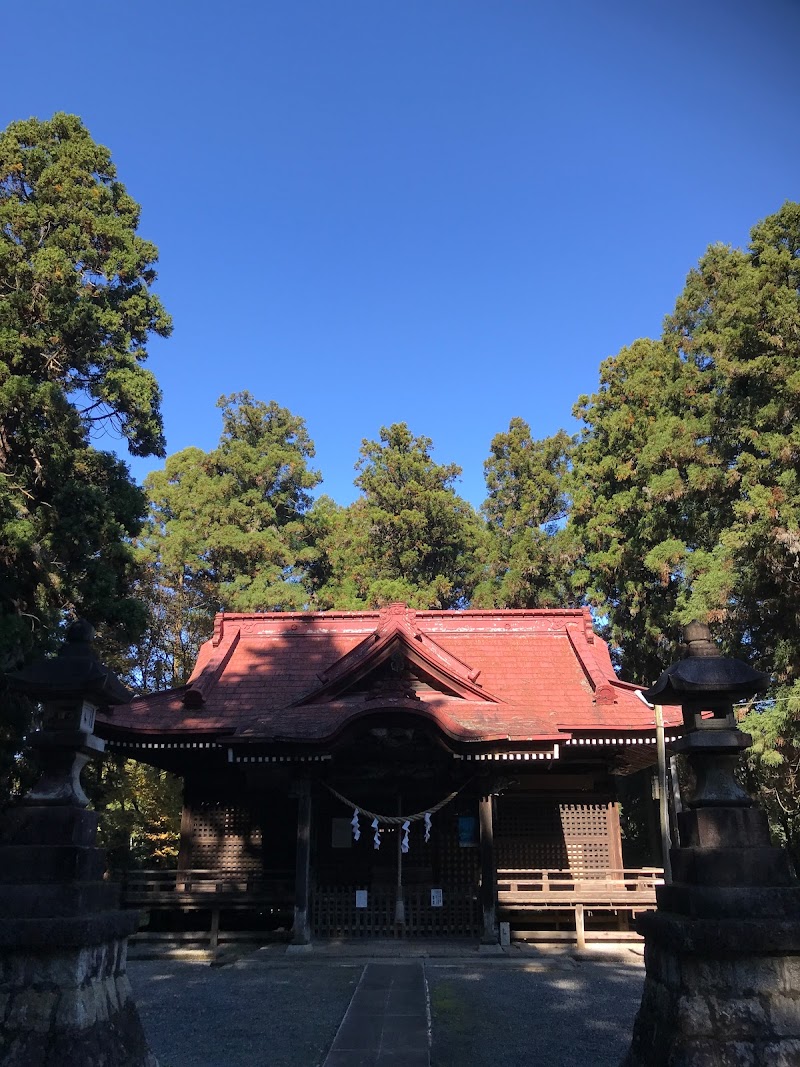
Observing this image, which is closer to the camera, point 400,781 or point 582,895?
point 582,895

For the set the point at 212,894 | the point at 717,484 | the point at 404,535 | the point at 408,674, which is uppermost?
the point at 404,535

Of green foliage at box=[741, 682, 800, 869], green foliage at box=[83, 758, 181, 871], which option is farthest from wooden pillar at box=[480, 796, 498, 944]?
green foliage at box=[83, 758, 181, 871]

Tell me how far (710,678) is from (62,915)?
5108 millimetres

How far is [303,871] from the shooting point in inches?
489

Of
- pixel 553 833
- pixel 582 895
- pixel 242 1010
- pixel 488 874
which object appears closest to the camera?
pixel 242 1010

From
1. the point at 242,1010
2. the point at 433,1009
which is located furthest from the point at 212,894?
the point at 433,1009

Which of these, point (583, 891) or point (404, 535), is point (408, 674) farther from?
point (404, 535)

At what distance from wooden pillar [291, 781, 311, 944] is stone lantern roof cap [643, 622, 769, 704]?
8.35 metres

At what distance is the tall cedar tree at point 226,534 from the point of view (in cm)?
2920

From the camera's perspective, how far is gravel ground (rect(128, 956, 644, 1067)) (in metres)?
6.60

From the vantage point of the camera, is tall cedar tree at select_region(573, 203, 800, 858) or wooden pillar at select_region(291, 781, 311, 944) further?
tall cedar tree at select_region(573, 203, 800, 858)

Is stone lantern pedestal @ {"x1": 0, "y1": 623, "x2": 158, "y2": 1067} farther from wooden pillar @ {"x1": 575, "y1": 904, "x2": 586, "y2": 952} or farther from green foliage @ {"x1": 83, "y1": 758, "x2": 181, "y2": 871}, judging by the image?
green foliage @ {"x1": 83, "y1": 758, "x2": 181, "y2": 871}

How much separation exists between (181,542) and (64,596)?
15374mm

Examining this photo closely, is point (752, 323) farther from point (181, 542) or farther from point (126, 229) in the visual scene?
point (181, 542)
